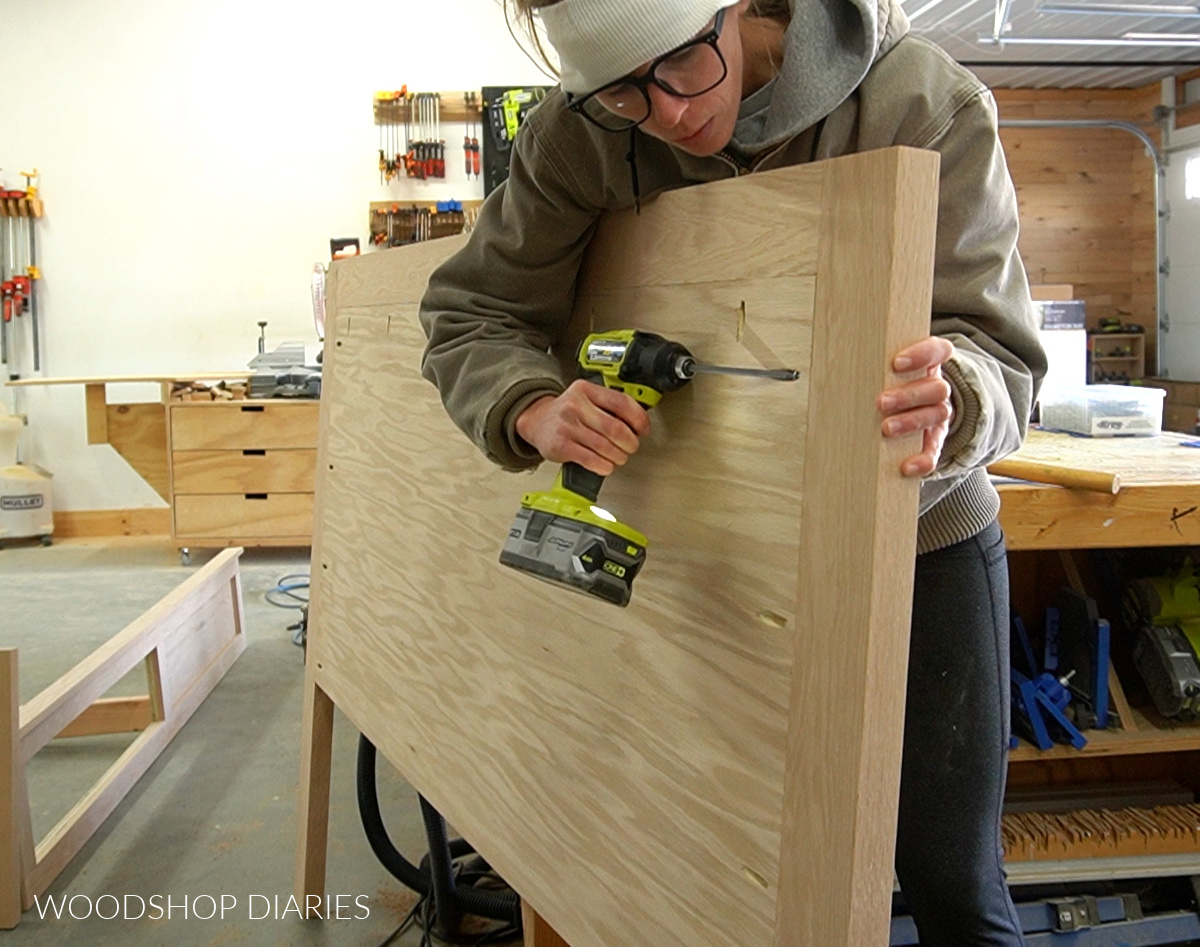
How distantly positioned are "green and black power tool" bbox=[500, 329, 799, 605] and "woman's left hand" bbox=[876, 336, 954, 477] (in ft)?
0.38

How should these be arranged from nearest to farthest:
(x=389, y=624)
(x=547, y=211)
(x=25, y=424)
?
(x=547, y=211) < (x=389, y=624) < (x=25, y=424)

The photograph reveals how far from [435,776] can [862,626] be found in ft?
2.65

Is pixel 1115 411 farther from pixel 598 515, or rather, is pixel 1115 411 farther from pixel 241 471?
pixel 241 471

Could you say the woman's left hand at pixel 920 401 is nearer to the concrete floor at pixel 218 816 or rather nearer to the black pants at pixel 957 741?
the black pants at pixel 957 741

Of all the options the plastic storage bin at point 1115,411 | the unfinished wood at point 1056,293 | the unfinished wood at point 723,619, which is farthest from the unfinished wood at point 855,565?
the unfinished wood at point 1056,293

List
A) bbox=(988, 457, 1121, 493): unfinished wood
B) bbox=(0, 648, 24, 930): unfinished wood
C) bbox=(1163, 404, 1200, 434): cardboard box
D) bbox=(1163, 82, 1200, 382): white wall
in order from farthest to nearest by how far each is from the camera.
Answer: bbox=(1163, 82, 1200, 382): white wall → bbox=(1163, 404, 1200, 434): cardboard box → bbox=(0, 648, 24, 930): unfinished wood → bbox=(988, 457, 1121, 493): unfinished wood

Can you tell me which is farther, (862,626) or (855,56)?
(855,56)

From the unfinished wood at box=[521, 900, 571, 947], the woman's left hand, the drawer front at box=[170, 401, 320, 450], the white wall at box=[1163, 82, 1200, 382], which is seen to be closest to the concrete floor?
the unfinished wood at box=[521, 900, 571, 947]

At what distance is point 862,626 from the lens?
662 millimetres

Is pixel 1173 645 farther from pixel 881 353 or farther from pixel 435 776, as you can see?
pixel 881 353

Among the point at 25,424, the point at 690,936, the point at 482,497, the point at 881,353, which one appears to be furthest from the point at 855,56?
the point at 25,424

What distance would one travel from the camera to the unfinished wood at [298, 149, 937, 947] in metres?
0.66

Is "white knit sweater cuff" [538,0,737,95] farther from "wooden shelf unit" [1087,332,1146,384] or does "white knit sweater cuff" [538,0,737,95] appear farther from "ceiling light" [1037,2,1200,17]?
"wooden shelf unit" [1087,332,1146,384]

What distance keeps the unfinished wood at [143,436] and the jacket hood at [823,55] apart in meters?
4.39
